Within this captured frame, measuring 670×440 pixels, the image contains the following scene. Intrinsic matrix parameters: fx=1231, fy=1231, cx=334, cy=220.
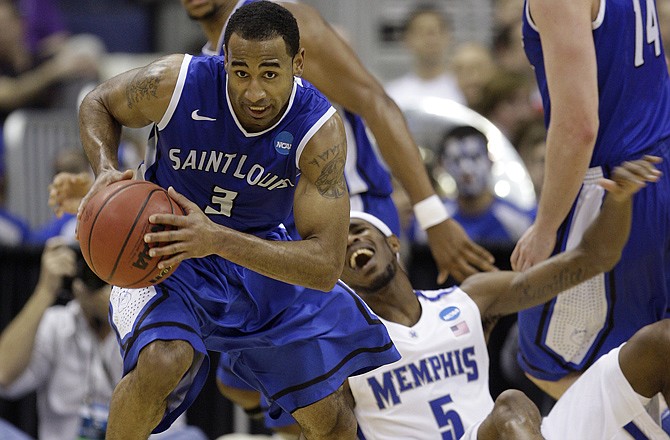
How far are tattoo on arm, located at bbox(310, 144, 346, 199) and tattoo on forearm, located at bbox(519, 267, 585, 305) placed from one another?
3.80ft

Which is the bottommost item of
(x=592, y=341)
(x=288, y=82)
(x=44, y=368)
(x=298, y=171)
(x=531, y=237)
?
(x=44, y=368)

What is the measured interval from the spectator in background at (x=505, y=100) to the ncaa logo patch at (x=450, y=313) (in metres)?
4.43

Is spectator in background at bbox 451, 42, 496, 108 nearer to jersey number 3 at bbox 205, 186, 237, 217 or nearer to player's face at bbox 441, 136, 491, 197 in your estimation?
player's face at bbox 441, 136, 491, 197

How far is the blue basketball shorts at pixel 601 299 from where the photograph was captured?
4945 millimetres

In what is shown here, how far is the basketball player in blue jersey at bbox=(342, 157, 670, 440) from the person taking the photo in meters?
4.45

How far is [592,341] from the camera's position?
5.18 meters

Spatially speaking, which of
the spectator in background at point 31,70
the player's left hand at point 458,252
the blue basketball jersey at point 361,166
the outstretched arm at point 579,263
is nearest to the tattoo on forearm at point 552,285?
the outstretched arm at point 579,263

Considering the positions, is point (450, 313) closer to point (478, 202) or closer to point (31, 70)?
point (478, 202)

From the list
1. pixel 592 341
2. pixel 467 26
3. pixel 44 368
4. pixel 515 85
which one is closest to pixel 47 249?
pixel 44 368

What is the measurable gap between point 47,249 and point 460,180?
285 cm

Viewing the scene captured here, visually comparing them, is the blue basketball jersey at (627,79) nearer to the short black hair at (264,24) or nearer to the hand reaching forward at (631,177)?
the hand reaching forward at (631,177)

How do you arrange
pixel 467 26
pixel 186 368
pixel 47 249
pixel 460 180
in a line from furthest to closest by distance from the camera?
pixel 467 26 → pixel 460 180 → pixel 47 249 → pixel 186 368

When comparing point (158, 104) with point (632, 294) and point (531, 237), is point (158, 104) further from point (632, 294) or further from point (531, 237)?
point (632, 294)

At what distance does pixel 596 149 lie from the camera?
16.6ft
